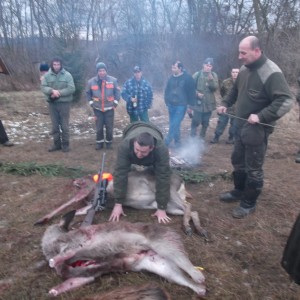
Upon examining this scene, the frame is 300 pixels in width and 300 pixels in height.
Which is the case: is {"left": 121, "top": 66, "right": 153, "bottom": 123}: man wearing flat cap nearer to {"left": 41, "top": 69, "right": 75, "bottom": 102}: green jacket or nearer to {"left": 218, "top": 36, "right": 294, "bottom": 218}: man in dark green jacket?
{"left": 41, "top": 69, "right": 75, "bottom": 102}: green jacket

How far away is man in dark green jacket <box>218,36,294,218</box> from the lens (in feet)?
13.0

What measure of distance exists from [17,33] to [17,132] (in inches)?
587

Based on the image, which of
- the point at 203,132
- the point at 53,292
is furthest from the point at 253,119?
the point at 203,132

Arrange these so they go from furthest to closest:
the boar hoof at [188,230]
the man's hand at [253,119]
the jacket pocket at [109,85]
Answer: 1. the jacket pocket at [109,85]
2. the man's hand at [253,119]
3. the boar hoof at [188,230]

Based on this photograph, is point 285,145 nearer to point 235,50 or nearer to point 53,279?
point 53,279

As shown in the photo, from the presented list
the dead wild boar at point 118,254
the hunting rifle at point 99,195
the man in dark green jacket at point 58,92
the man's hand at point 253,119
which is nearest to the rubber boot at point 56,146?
the man in dark green jacket at point 58,92

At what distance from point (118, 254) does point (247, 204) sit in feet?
6.91

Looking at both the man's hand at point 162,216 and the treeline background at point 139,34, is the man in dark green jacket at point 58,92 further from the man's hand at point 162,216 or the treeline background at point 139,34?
the treeline background at point 139,34

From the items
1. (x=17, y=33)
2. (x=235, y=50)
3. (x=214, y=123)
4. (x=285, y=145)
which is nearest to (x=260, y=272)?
(x=285, y=145)

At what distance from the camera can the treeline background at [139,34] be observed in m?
15.8

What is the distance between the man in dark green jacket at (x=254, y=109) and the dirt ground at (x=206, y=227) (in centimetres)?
47

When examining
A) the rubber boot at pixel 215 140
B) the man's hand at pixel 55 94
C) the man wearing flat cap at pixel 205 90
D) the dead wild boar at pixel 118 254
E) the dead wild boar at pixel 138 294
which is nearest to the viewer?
the dead wild boar at pixel 138 294

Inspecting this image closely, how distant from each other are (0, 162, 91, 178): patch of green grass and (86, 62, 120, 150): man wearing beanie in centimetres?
203

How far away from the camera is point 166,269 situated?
3.06 meters
